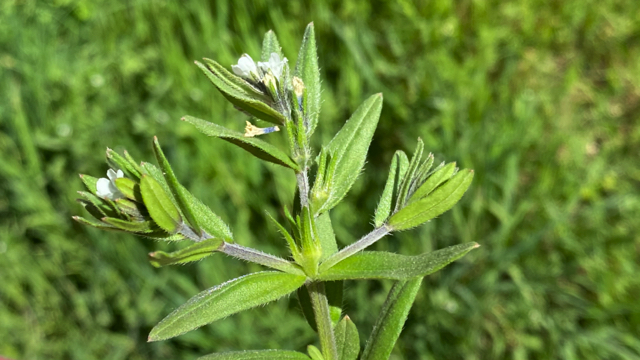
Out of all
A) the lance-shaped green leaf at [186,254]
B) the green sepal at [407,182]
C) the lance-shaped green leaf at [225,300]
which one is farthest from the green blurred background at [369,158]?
the lance-shaped green leaf at [186,254]

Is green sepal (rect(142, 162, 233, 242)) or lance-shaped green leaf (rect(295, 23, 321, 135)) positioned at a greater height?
lance-shaped green leaf (rect(295, 23, 321, 135))

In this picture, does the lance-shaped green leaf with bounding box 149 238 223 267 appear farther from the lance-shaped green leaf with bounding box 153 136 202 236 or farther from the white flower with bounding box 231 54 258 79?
the white flower with bounding box 231 54 258 79

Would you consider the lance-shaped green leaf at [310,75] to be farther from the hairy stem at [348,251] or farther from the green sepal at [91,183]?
the green sepal at [91,183]

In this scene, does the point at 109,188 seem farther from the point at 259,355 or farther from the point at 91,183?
the point at 259,355

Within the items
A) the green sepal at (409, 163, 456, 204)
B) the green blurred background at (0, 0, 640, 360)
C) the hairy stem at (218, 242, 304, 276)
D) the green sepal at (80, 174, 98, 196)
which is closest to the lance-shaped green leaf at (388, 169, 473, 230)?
the green sepal at (409, 163, 456, 204)

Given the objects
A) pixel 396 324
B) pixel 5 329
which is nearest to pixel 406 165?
pixel 396 324

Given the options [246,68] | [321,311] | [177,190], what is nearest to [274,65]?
[246,68]
